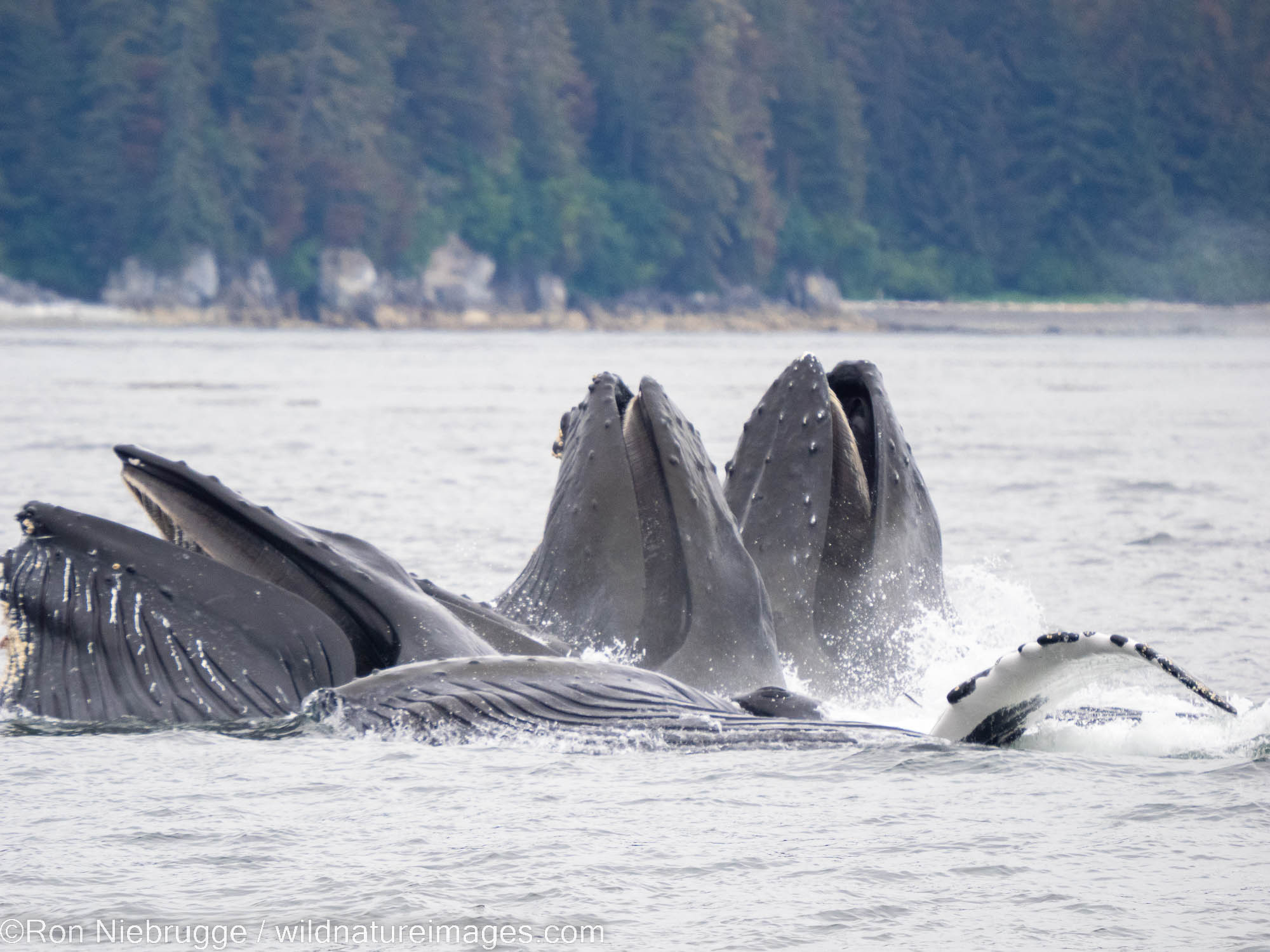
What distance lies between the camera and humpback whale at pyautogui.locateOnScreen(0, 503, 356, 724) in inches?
213

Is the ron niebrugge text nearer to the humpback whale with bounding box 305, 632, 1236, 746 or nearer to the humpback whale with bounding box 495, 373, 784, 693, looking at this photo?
the humpback whale with bounding box 305, 632, 1236, 746

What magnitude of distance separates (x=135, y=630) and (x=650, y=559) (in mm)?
1756

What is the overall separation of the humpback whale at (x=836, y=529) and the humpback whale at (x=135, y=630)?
6.53 feet

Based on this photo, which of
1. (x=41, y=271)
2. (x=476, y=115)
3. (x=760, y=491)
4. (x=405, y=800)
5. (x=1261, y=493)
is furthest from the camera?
(x=476, y=115)

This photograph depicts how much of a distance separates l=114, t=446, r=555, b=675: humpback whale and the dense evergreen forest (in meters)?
85.9

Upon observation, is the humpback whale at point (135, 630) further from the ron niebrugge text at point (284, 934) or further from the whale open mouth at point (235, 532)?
the ron niebrugge text at point (284, 934)

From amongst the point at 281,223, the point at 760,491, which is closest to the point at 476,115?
the point at 281,223

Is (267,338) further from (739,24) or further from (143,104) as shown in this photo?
(739,24)

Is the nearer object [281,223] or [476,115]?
[281,223]

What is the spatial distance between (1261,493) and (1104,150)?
358 ft

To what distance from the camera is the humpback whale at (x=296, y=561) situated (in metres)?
5.61

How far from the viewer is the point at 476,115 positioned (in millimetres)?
103062

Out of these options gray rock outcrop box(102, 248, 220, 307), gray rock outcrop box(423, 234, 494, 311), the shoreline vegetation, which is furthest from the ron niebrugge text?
gray rock outcrop box(423, 234, 494, 311)

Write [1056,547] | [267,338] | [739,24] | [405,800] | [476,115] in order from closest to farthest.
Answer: [405,800] → [1056,547] → [267,338] → [476,115] → [739,24]
